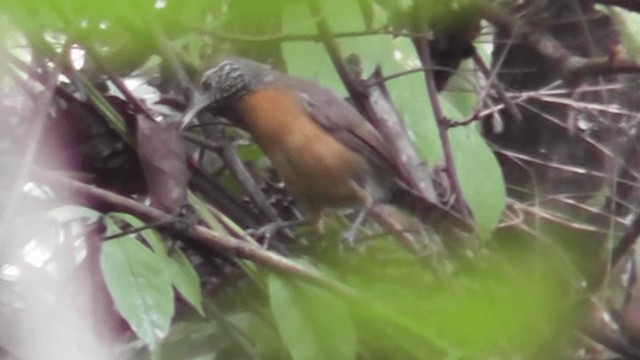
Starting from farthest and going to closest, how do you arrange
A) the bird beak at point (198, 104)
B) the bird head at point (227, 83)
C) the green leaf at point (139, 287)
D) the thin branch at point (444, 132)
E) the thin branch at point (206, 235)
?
the bird head at point (227, 83)
the bird beak at point (198, 104)
the thin branch at point (444, 132)
the thin branch at point (206, 235)
the green leaf at point (139, 287)

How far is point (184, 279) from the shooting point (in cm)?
140

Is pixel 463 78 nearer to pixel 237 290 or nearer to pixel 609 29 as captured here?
pixel 609 29

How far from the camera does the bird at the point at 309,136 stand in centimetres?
216

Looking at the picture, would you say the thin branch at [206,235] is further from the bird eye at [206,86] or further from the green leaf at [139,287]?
the bird eye at [206,86]

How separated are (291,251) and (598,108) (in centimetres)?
78

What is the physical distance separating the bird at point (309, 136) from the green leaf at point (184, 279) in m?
0.64

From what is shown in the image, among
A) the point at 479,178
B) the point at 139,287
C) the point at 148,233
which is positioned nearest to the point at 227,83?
the point at 479,178

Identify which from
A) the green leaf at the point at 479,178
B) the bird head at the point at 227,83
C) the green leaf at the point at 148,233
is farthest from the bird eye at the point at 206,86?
the green leaf at the point at 148,233

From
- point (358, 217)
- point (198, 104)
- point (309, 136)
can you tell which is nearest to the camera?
point (198, 104)

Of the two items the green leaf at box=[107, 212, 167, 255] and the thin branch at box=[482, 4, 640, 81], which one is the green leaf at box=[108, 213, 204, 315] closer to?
the green leaf at box=[107, 212, 167, 255]

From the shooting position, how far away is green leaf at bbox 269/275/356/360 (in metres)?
1.38

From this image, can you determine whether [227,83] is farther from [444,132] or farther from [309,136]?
[444,132]

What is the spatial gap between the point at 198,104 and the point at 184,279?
25.6 inches

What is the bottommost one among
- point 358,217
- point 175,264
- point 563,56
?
point 358,217
